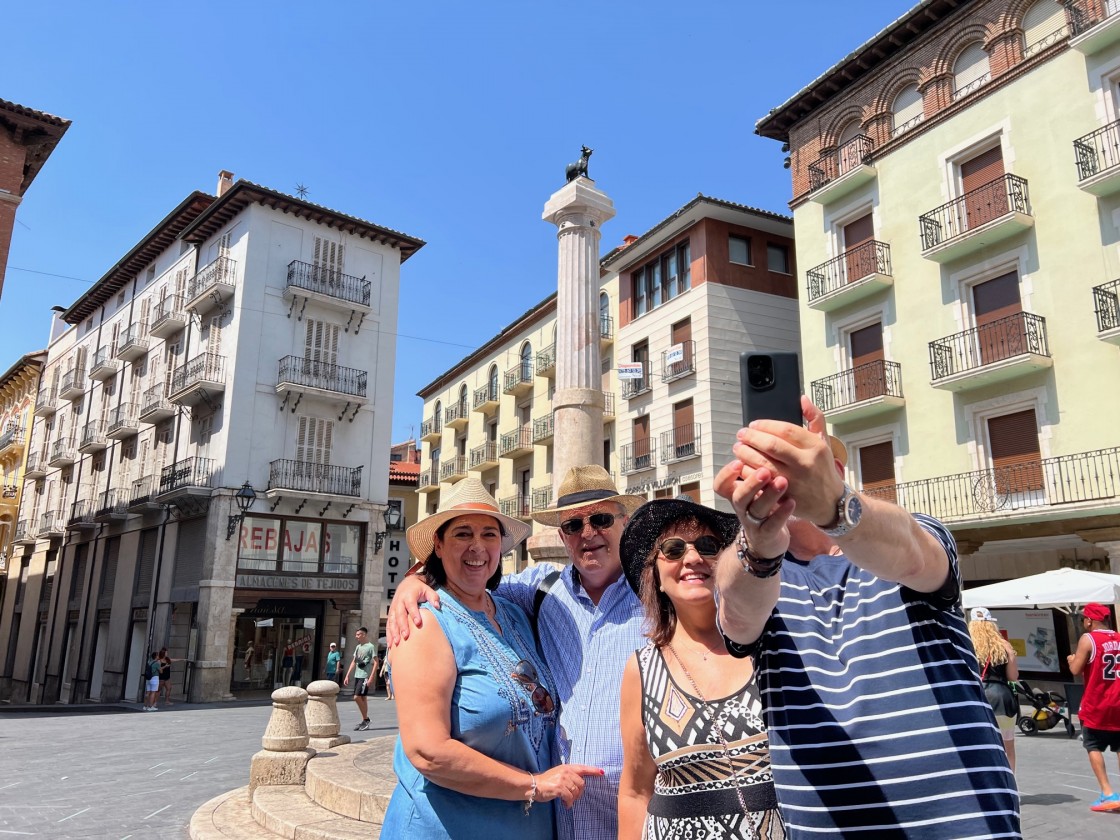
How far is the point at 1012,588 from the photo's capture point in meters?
13.3

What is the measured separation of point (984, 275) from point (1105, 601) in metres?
9.11

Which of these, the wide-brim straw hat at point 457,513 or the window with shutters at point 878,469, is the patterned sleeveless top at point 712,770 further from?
the window with shutters at point 878,469

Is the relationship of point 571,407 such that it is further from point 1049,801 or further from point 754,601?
point 754,601

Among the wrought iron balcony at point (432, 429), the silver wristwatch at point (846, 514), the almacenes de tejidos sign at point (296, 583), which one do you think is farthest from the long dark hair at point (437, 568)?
the wrought iron balcony at point (432, 429)

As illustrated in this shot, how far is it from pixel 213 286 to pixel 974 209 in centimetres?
2360

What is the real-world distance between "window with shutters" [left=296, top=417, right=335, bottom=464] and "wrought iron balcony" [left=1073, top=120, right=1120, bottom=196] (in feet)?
75.8

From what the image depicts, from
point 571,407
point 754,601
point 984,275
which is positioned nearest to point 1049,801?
point 571,407

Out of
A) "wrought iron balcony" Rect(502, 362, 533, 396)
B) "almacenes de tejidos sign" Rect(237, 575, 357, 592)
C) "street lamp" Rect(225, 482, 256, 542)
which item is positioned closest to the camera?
"street lamp" Rect(225, 482, 256, 542)

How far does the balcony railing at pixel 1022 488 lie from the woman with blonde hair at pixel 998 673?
6712 mm

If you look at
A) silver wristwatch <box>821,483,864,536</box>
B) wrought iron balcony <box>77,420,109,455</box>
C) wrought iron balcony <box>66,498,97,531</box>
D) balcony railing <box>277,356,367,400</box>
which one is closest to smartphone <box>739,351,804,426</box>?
silver wristwatch <box>821,483,864,536</box>

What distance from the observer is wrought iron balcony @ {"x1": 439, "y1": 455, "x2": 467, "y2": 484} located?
1650 inches

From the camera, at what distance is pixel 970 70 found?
19734 mm

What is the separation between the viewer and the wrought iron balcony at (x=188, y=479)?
86.1 ft

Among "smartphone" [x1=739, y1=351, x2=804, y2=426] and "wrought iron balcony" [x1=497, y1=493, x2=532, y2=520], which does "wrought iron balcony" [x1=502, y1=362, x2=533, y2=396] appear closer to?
"wrought iron balcony" [x1=497, y1=493, x2=532, y2=520]
